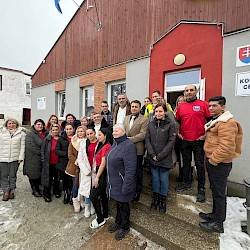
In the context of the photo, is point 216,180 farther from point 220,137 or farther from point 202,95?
point 202,95

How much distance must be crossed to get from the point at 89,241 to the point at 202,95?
3.78 m

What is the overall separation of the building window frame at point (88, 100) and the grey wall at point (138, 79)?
207 cm

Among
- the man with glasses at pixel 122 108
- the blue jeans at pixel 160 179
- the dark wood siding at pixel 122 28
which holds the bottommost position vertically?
the blue jeans at pixel 160 179

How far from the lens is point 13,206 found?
154 inches

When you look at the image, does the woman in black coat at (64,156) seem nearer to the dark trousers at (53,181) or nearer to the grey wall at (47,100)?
the dark trousers at (53,181)

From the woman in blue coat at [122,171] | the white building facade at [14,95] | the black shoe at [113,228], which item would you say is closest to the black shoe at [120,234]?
the woman in blue coat at [122,171]

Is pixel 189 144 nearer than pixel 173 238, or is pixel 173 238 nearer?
pixel 173 238

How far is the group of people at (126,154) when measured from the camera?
2510mm

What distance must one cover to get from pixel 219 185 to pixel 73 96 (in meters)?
7.02

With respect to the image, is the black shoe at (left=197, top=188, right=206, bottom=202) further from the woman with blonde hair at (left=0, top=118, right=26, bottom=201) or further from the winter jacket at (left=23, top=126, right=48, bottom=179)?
the woman with blonde hair at (left=0, top=118, right=26, bottom=201)

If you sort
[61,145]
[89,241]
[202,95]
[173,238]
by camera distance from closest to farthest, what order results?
1. [173,238]
2. [89,241]
3. [61,145]
4. [202,95]

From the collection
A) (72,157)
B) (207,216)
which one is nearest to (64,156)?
(72,157)

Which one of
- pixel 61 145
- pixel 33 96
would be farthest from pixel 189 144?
pixel 33 96

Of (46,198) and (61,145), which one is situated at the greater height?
(61,145)
